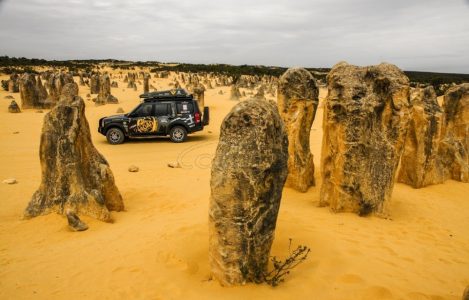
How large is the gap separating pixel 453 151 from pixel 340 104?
455 centimetres

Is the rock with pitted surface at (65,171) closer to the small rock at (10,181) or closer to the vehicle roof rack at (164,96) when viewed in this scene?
the small rock at (10,181)

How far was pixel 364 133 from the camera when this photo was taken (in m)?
6.75

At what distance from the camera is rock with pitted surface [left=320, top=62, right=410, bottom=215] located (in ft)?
22.2

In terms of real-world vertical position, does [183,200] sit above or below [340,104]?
below

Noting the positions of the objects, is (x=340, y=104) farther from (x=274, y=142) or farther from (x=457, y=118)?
(x=457, y=118)

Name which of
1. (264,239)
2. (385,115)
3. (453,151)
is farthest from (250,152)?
(453,151)

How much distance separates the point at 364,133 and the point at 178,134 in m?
9.39

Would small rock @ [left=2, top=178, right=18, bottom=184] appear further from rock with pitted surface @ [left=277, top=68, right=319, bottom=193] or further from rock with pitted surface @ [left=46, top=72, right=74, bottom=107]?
rock with pitted surface @ [left=46, top=72, right=74, bottom=107]

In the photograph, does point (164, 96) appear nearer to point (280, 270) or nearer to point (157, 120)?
point (157, 120)

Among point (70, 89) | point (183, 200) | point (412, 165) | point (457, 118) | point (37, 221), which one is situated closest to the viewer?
point (37, 221)

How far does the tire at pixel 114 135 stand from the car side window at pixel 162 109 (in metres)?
1.63

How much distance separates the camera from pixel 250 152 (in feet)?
13.4

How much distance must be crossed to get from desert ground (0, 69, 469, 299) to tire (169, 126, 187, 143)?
5431 millimetres

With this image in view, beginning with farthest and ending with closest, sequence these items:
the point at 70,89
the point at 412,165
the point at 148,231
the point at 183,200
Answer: the point at 412,165 → the point at 183,200 → the point at 70,89 → the point at 148,231
